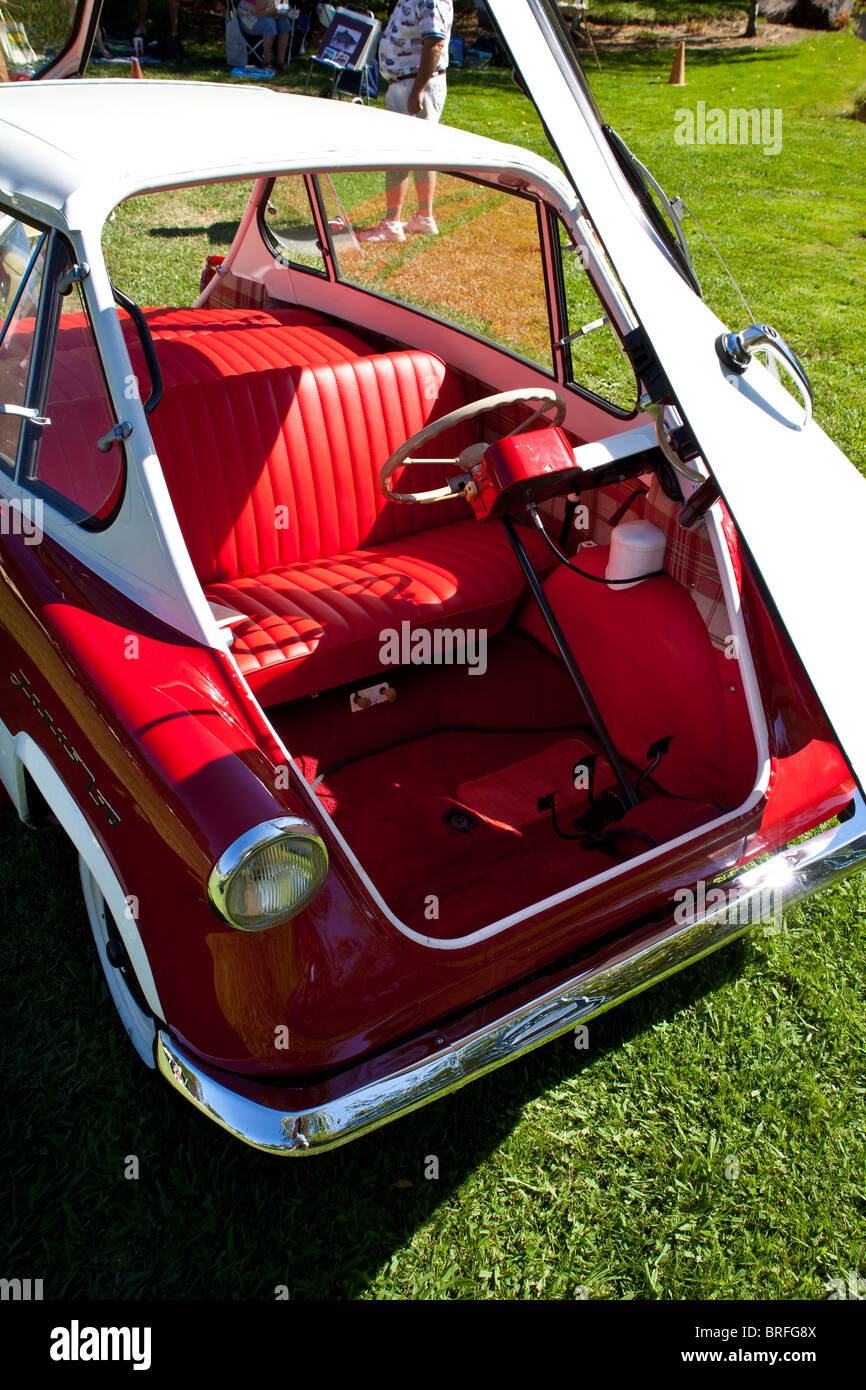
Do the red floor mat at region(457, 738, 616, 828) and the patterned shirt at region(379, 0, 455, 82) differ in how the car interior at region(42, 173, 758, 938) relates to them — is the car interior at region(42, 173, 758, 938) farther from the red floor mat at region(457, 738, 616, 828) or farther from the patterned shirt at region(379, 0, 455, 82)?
the patterned shirt at region(379, 0, 455, 82)

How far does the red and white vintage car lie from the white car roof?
0.04 feet

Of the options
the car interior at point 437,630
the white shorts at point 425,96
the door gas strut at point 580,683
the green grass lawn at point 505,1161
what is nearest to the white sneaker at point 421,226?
the car interior at point 437,630

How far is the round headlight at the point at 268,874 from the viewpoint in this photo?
154 cm

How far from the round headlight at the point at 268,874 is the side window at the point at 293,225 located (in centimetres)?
306

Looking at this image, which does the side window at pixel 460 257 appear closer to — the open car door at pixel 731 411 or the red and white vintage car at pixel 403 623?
the red and white vintage car at pixel 403 623

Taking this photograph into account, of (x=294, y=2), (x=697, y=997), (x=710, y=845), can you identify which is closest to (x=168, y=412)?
(x=710, y=845)

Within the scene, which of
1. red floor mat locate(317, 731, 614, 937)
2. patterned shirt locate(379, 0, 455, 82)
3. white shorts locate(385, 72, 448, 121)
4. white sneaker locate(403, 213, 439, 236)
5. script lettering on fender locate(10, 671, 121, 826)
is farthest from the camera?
white shorts locate(385, 72, 448, 121)

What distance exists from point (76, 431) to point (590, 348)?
4195 mm

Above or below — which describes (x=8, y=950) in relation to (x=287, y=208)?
below

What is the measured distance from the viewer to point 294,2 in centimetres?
1384

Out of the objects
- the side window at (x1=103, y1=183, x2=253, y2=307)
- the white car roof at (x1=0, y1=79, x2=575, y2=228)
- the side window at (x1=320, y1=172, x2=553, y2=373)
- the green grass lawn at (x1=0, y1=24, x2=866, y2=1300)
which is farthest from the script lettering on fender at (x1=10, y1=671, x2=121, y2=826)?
the side window at (x1=103, y1=183, x2=253, y2=307)

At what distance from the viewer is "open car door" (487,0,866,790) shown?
1728 millimetres

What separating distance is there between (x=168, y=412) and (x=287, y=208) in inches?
73.1
